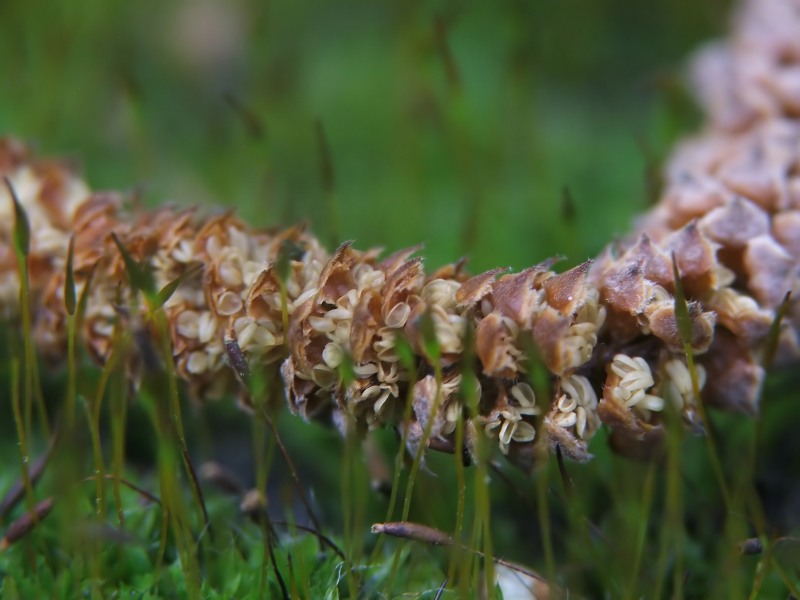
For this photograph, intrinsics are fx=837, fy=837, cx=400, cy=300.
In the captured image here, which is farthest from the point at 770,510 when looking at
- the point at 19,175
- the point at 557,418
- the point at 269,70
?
the point at 269,70

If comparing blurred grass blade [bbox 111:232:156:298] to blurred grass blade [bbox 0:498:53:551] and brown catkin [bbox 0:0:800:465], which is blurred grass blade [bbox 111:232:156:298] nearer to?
brown catkin [bbox 0:0:800:465]

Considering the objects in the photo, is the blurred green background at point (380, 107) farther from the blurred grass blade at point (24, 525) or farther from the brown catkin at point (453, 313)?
the blurred grass blade at point (24, 525)

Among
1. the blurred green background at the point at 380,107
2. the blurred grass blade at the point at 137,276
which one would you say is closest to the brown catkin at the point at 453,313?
the blurred grass blade at the point at 137,276

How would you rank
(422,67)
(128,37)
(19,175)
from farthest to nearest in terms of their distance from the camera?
(128,37), (422,67), (19,175)

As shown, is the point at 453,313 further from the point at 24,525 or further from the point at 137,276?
the point at 24,525

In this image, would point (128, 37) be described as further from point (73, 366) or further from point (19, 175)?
point (73, 366)

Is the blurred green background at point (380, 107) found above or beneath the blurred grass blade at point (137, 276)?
above

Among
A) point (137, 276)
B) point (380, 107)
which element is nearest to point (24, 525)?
point (137, 276)
